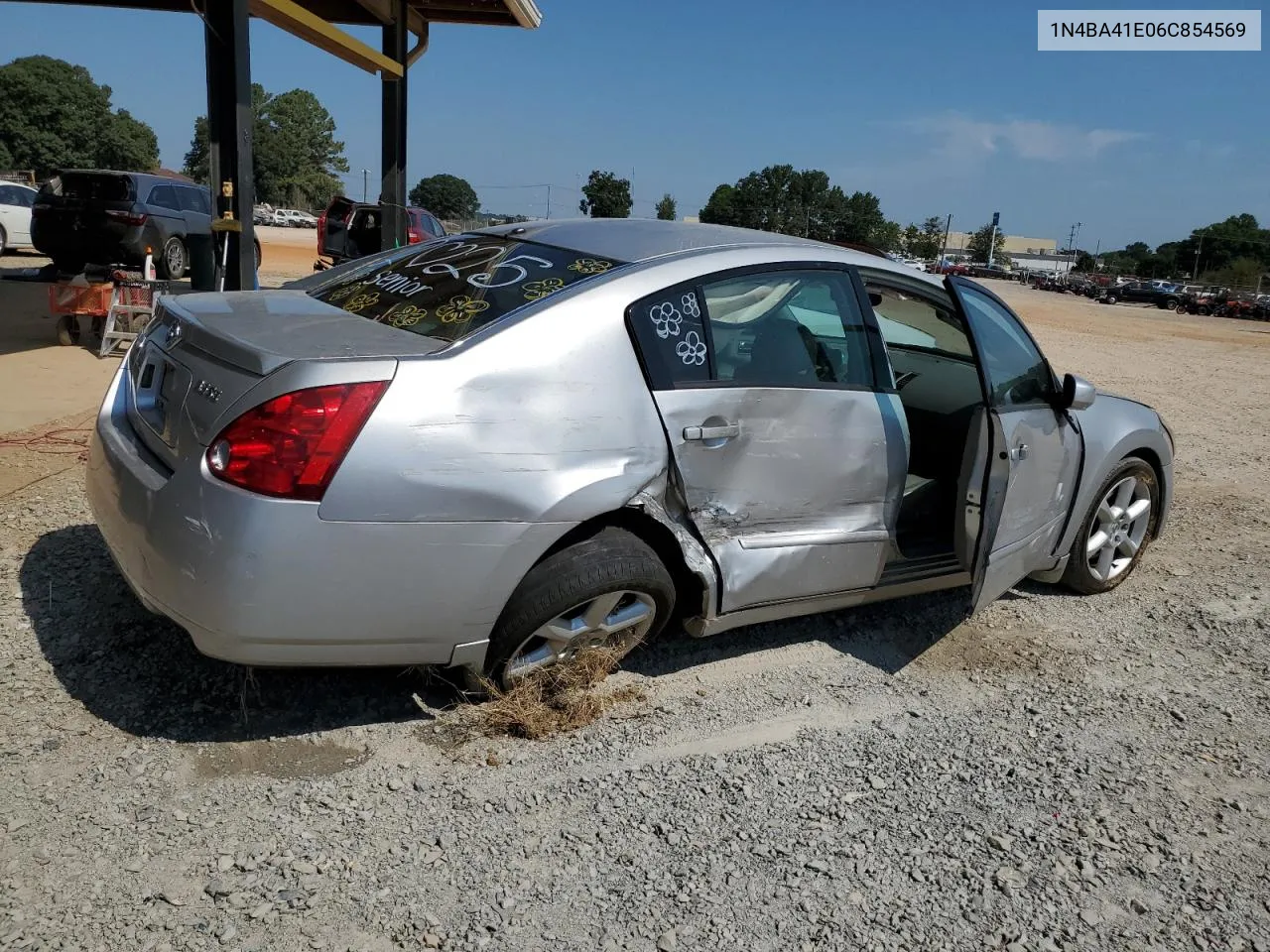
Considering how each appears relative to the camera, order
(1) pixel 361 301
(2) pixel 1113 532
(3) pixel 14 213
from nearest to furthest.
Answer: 1. (1) pixel 361 301
2. (2) pixel 1113 532
3. (3) pixel 14 213

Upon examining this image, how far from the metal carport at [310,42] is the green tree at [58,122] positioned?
247ft

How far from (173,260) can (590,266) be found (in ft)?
47.5

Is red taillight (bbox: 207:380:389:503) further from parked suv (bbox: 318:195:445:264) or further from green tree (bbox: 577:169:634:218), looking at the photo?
green tree (bbox: 577:169:634:218)

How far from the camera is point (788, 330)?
356 cm

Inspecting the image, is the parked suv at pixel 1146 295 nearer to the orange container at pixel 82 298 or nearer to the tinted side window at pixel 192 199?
the tinted side window at pixel 192 199

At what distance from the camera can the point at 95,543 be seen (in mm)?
4215

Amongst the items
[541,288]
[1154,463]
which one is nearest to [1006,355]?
[1154,463]

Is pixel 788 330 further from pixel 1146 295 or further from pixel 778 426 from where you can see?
pixel 1146 295

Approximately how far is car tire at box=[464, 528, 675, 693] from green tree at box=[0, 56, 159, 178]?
87.2 metres

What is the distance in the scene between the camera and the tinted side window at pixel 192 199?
1645 centimetres

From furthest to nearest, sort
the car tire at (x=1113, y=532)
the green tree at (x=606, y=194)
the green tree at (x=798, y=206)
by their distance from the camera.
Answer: the green tree at (x=798, y=206) < the green tree at (x=606, y=194) < the car tire at (x=1113, y=532)

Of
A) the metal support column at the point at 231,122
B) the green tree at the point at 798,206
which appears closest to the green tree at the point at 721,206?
the green tree at the point at 798,206

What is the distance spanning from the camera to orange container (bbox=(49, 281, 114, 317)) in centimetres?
944

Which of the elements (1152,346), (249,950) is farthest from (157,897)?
(1152,346)
